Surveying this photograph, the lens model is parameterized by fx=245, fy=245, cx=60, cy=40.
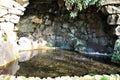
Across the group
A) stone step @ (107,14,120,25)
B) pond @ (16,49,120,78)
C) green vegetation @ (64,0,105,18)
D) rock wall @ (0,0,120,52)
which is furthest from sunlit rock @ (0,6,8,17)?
stone step @ (107,14,120,25)

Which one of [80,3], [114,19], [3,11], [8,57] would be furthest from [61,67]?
[114,19]

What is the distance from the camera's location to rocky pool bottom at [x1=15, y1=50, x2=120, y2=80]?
40.0 ft

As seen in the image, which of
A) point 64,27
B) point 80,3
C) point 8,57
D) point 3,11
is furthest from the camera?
point 64,27

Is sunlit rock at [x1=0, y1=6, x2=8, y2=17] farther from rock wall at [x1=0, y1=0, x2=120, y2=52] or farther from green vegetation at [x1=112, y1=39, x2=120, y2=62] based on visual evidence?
green vegetation at [x1=112, y1=39, x2=120, y2=62]

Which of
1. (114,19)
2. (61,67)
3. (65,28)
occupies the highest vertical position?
(114,19)

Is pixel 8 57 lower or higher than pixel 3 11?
lower

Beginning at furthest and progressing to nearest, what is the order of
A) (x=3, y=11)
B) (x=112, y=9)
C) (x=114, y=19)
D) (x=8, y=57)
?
(x=114, y=19), (x=112, y=9), (x=3, y=11), (x=8, y=57)

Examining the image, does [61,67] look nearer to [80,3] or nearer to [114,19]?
[80,3]

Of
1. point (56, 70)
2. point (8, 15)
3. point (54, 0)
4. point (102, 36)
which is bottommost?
point (56, 70)

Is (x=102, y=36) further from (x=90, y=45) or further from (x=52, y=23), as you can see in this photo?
(x=52, y=23)

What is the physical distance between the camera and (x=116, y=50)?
16641 mm

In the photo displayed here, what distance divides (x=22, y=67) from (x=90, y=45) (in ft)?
29.7

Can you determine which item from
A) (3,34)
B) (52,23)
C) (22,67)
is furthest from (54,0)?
(22,67)

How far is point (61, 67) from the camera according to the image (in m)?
13.6
